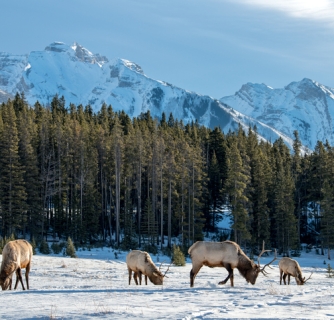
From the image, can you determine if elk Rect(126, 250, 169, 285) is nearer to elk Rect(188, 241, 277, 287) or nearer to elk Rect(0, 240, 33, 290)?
elk Rect(188, 241, 277, 287)

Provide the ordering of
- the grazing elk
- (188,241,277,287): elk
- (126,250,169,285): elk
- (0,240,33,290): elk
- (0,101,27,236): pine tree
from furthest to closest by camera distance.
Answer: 1. (0,101,27,236): pine tree
2. the grazing elk
3. (126,250,169,285): elk
4. (188,241,277,287): elk
5. (0,240,33,290): elk

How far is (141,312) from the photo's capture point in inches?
348

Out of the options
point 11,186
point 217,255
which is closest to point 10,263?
point 217,255

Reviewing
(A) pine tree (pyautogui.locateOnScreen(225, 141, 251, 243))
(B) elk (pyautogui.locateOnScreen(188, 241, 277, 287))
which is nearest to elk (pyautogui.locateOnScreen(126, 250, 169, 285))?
(B) elk (pyautogui.locateOnScreen(188, 241, 277, 287))

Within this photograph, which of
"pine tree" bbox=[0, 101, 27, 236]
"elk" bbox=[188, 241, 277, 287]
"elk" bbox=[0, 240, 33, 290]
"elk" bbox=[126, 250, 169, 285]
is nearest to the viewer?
"elk" bbox=[0, 240, 33, 290]

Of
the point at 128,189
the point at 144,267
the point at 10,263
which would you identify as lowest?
the point at 144,267

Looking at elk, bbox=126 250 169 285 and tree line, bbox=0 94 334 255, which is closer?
elk, bbox=126 250 169 285

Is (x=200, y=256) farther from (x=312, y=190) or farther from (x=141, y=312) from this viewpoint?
(x=312, y=190)

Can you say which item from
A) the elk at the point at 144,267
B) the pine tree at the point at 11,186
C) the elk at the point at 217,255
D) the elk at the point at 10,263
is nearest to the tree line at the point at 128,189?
the pine tree at the point at 11,186

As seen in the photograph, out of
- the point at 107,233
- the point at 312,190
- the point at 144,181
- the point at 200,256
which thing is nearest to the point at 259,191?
the point at 312,190

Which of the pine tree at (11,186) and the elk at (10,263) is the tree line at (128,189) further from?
the elk at (10,263)

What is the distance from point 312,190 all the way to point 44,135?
35.8 meters

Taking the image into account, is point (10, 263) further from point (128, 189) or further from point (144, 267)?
point (128, 189)

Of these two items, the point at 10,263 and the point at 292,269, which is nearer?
the point at 10,263
